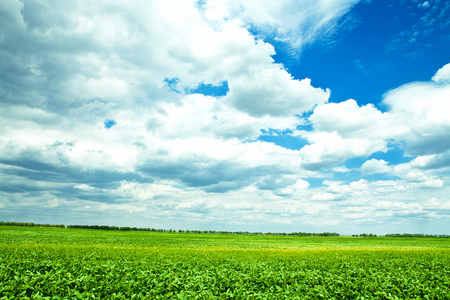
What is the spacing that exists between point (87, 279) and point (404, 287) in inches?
614

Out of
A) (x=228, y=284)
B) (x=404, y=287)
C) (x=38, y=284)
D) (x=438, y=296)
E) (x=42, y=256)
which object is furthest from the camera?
(x=42, y=256)

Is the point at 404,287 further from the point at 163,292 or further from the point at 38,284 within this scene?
the point at 38,284

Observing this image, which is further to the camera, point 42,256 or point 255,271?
point 42,256

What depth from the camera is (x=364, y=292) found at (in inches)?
465

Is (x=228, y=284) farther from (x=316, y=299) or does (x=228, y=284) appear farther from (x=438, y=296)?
(x=438, y=296)

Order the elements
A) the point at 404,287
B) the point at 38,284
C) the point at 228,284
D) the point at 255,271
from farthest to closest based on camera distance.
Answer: the point at 255,271, the point at 404,287, the point at 228,284, the point at 38,284

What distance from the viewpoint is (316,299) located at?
10.9m

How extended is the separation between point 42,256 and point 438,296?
25.3 m

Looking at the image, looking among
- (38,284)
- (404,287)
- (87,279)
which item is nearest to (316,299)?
(404,287)

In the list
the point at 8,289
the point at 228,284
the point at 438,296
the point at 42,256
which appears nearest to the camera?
the point at 8,289

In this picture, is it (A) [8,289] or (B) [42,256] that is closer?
(A) [8,289]

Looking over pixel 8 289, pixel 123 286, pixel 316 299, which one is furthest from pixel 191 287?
pixel 8 289

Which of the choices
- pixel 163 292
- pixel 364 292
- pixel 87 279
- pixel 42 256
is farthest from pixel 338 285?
pixel 42 256

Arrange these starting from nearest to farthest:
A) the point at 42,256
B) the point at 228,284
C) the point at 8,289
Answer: the point at 8,289 → the point at 228,284 → the point at 42,256
